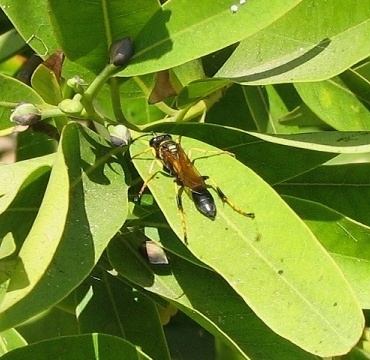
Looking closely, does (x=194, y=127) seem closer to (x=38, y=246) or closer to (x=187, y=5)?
(x=187, y=5)

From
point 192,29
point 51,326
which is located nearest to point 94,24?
point 192,29

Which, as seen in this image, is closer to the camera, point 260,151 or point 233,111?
point 260,151

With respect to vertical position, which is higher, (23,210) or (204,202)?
(23,210)

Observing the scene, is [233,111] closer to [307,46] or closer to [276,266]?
[307,46]

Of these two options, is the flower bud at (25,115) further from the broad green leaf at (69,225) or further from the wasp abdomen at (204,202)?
the wasp abdomen at (204,202)

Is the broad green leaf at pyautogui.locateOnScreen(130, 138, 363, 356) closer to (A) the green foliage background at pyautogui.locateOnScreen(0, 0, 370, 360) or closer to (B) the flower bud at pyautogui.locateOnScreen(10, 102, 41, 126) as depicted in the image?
(A) the green foliage background at pyautogui.locateOnScreen(0, 0, 370, 360)
